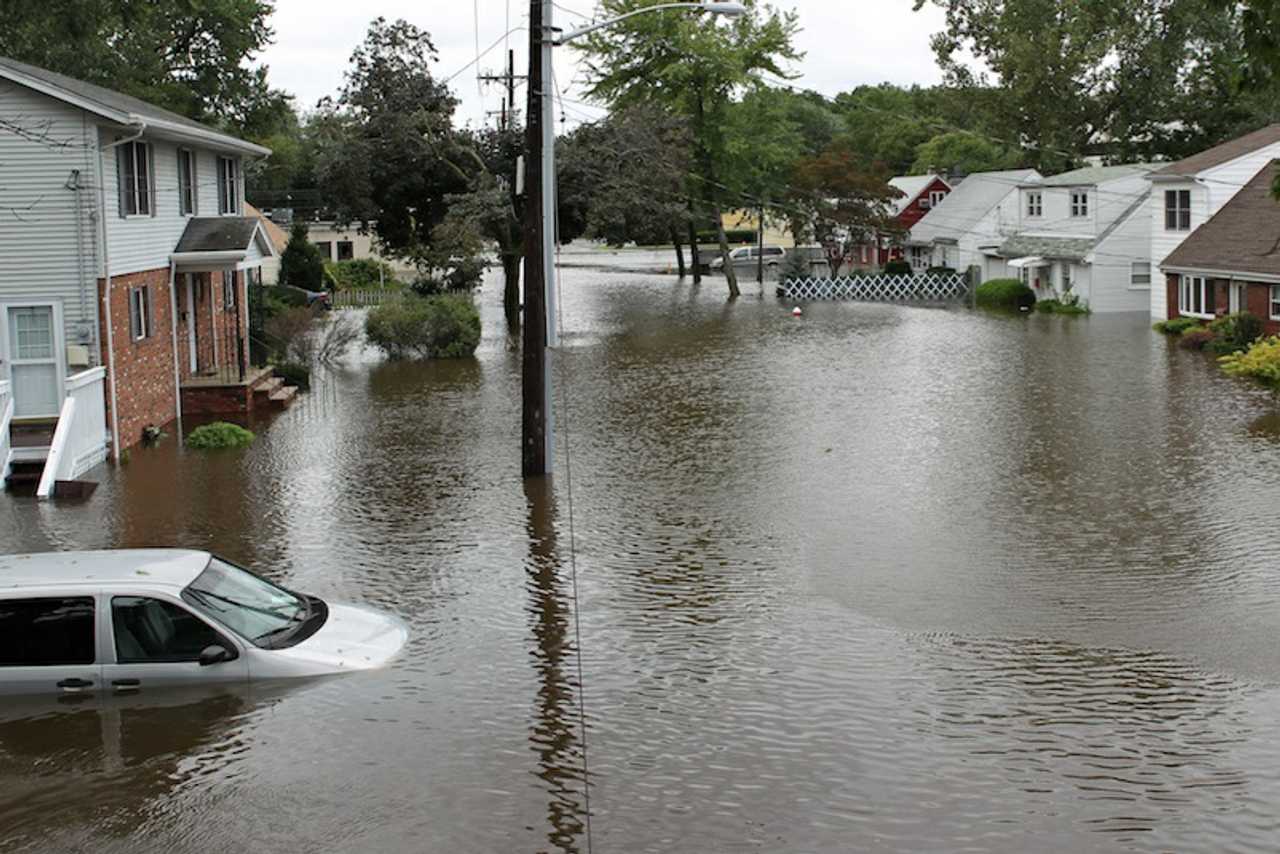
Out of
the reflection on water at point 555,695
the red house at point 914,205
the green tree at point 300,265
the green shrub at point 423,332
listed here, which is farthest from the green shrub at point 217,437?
the red house at point 914,205

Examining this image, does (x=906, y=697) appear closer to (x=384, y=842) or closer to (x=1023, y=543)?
(x=384, y=842)

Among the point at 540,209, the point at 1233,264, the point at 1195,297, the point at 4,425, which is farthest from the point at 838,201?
the point at 4,425

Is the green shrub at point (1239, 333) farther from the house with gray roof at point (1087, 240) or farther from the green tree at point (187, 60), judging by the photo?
the green tree at point (187, 60)

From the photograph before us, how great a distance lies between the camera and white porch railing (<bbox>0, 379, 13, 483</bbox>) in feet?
74.1

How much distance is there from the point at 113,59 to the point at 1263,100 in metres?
47.1

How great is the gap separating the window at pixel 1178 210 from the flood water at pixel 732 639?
66.6ft

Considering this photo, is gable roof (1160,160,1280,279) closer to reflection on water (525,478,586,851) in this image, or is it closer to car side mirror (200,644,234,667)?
reflection on water (525,478,586,851)

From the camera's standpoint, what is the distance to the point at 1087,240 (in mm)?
58156

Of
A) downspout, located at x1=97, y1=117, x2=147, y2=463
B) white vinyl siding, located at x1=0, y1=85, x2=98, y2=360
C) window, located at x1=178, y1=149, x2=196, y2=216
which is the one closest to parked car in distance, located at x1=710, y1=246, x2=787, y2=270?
window, located at x1=178, y1=149, x2=196, y2=216

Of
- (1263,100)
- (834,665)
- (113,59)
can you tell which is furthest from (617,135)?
(834,665)

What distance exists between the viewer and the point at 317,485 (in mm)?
23562

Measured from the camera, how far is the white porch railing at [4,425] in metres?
22.6

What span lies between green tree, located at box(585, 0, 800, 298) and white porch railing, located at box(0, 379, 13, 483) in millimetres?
46250

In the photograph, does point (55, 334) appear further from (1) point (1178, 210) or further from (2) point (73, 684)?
(1) point (1178, 210)
